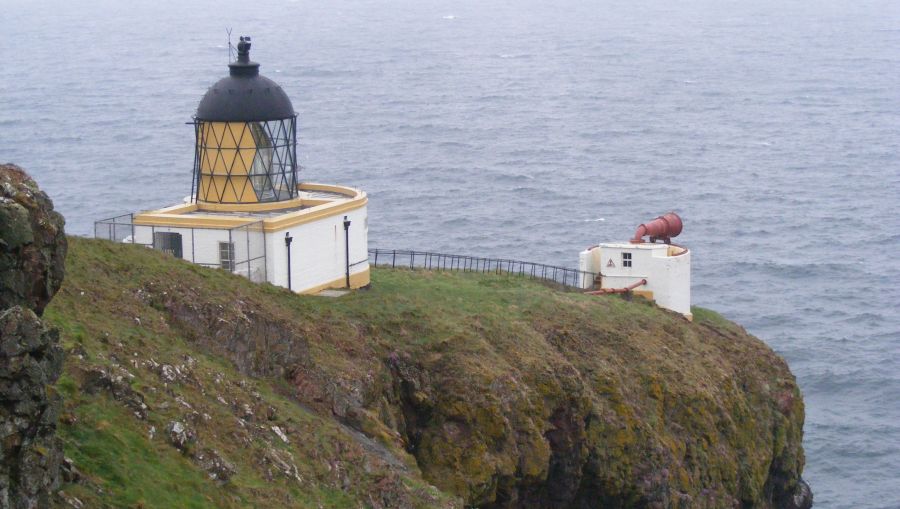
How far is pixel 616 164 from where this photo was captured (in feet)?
379

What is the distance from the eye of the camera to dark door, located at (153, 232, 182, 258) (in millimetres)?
37844

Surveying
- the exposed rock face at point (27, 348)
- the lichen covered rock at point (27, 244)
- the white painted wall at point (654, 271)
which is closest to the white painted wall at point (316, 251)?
the white painted wall at point (654, 271)

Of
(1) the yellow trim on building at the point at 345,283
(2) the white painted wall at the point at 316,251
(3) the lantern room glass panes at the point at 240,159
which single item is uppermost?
(3) the lantern room glass panes at the point at 240,159

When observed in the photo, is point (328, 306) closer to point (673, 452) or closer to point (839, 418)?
point (673, 452)

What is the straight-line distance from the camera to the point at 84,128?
133000 millimetres

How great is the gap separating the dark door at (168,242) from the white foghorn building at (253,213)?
0.08 feet

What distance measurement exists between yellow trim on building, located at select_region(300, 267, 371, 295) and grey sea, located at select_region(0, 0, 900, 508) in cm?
2002

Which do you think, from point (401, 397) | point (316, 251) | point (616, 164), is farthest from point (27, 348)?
point (616, 164)

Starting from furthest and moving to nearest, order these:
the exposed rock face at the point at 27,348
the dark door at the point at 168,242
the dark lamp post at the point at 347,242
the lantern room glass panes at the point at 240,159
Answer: the dark lamp post at the point at 347,242 < the lantern room glass panes at the point at 240,159 < the dark door at the point at 168,242 < the exposed rock face at the point at 27,348

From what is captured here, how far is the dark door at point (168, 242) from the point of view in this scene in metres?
37.8

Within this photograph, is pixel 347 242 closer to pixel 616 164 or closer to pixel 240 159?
pixel 240 159

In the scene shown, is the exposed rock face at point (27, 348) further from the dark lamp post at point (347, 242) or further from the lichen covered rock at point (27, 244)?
the dark lamp post at point (347, 242)

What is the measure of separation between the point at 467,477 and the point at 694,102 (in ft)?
425

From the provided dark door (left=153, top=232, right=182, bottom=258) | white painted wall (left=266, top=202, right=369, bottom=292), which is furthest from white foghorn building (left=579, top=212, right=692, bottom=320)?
dark door (left=153, top=232, right=182, bottom=258)
